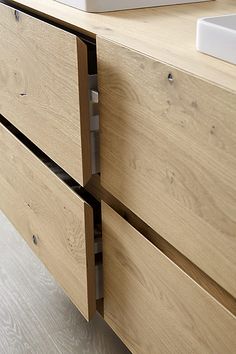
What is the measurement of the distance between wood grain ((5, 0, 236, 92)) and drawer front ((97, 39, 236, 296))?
0.05 ft

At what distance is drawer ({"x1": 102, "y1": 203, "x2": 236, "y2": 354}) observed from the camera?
2.31 ft

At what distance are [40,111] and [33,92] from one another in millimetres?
41

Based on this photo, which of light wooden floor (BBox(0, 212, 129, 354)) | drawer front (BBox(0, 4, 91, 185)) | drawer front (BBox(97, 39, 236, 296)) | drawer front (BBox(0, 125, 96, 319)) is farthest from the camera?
light wooden floor (BBox(0, 212, 129, 354))

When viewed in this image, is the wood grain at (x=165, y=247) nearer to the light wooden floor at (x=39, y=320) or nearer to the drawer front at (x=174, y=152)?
the drawer front at (x=174, y=152)

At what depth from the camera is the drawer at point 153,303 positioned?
70 cm

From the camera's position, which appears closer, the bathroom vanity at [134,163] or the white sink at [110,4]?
the bathroom vanity at [134,163]

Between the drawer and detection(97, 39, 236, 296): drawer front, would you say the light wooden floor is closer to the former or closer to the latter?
the drawer

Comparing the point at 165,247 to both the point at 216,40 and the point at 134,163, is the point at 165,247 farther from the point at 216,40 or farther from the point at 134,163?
the point at 216,40

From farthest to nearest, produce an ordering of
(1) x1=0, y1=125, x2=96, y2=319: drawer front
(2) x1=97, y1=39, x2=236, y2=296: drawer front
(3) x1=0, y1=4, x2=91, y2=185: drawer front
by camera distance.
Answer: (1) x1=0, y1=125, x2=96, y2=319: drawer front
(3) x1=0, y1=4, x2=91, y2=185: drawer front
(2) x1=97, y1=39, x2=236, y2=296: drawer front

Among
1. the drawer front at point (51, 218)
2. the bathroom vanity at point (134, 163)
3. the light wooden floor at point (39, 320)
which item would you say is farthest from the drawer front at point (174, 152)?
the light wooden floor at point (39, 320)

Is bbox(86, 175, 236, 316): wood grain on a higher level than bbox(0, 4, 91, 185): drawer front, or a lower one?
lower

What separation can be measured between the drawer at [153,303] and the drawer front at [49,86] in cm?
13

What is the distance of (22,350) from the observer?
1.17 metres

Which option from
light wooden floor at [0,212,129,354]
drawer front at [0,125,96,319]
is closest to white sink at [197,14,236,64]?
drawer front at [0,125,96,319]
